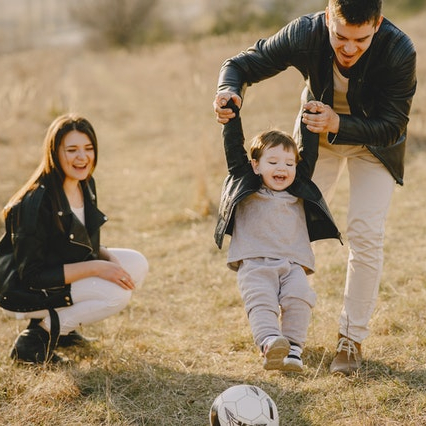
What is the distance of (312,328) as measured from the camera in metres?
4.29

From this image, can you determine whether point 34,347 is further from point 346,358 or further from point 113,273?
point 346,358

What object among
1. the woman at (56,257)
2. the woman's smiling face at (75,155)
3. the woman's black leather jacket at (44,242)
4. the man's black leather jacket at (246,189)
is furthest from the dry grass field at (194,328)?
the woman's smiling face at (75,155)

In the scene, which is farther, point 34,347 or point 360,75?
point 34,347

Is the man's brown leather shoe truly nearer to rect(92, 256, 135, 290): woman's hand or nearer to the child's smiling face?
the child's smiling face

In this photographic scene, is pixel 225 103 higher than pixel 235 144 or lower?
higher

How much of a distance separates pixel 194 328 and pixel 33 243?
1.43 meters

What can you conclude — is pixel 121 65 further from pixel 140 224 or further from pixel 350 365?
pixel 350 365

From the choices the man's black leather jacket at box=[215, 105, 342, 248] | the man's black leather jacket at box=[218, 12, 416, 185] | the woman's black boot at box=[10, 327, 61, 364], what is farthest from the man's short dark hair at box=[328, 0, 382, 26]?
the woman's black boot at box=[10, 327, 61, 364]

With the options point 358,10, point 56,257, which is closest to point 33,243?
point 56,257

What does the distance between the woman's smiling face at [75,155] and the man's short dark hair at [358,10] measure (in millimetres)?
1721

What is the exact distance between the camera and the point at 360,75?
11.1ft

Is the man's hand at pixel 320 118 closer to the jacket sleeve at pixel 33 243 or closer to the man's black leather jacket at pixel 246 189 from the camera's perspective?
the man's black leather jacket at pixel 246 189

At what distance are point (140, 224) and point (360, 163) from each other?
3976mm

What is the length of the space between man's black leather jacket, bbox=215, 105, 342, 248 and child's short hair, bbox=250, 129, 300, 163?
0.07 metres
